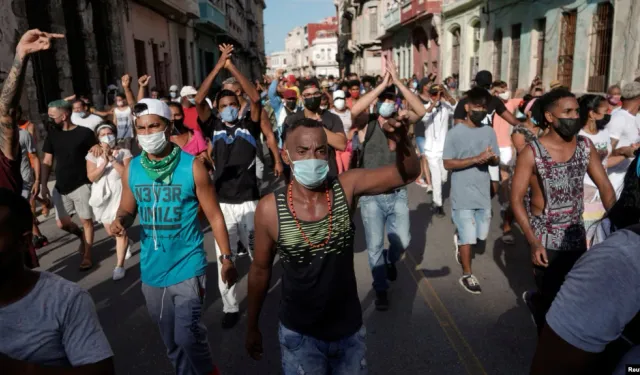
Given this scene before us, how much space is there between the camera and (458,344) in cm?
378

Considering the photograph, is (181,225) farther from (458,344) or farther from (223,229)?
(458,344)

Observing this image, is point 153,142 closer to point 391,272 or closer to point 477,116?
point 391,272

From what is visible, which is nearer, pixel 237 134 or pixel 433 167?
pixel 237 134

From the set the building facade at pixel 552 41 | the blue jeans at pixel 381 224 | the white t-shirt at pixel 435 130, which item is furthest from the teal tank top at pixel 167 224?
the building facade at pixel 552 41

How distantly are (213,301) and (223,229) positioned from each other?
1.78 meters

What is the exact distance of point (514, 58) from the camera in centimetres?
1909

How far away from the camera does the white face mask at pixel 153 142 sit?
299 cm

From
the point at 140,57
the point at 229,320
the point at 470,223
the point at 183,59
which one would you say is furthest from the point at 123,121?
the point at 183,59

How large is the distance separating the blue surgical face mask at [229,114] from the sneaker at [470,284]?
2634 millimetres

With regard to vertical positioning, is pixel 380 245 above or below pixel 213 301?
above

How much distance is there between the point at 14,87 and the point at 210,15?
84.1 ft

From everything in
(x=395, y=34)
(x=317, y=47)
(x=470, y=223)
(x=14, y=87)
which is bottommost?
(x=470, y=223)

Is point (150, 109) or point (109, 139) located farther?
point (109, 139)

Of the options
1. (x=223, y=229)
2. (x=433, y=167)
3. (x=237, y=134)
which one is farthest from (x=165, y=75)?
(x=223, y=229)
